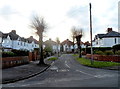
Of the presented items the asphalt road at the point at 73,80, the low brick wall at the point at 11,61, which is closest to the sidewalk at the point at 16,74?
the asphalt road at the point at 73,80

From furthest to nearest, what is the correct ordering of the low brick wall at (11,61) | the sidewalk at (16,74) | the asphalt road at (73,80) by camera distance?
the low brick wall at (11,61) → the sidewalk at (16,74) → the asphalt road at (73,80)

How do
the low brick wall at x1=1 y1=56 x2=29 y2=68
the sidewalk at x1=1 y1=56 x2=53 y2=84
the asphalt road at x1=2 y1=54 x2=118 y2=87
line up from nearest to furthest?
the asphalt road at x1=2 y1=54 x2=118 y2=87, the sidewalk at x1=1 y1=56 x2=53 y2=84, the low brick wall at x1=1 y1=56 x2=29 y2=68

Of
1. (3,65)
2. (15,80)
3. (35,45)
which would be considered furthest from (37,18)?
(35,45)

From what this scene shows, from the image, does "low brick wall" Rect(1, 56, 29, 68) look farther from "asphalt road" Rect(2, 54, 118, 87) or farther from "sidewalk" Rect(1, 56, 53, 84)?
"asphalt road" Rect(2, 54, 118, 87)

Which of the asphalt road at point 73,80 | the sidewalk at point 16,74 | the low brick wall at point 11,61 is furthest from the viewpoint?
the low brick wall at point 11,61

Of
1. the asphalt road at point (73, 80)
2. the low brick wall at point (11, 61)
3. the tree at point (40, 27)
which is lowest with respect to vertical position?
the asphalt road at point (73, 80)

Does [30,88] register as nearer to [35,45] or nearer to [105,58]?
[105,58]

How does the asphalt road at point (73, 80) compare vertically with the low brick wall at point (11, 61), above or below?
below

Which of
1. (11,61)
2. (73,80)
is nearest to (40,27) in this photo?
Answer: (11,61)

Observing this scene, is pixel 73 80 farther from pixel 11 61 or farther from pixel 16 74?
pixel 11 61

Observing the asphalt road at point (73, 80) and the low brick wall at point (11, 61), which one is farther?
the low brick wall at point (11, 61)

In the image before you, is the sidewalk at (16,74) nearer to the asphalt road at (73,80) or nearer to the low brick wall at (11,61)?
the asphalt road at (73,80)

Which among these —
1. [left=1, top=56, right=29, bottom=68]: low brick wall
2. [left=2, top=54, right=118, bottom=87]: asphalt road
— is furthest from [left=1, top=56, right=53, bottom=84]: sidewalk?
[left=1, top=56, right=29, bottom=68]: low brick wall

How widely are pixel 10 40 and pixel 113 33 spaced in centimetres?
3460
